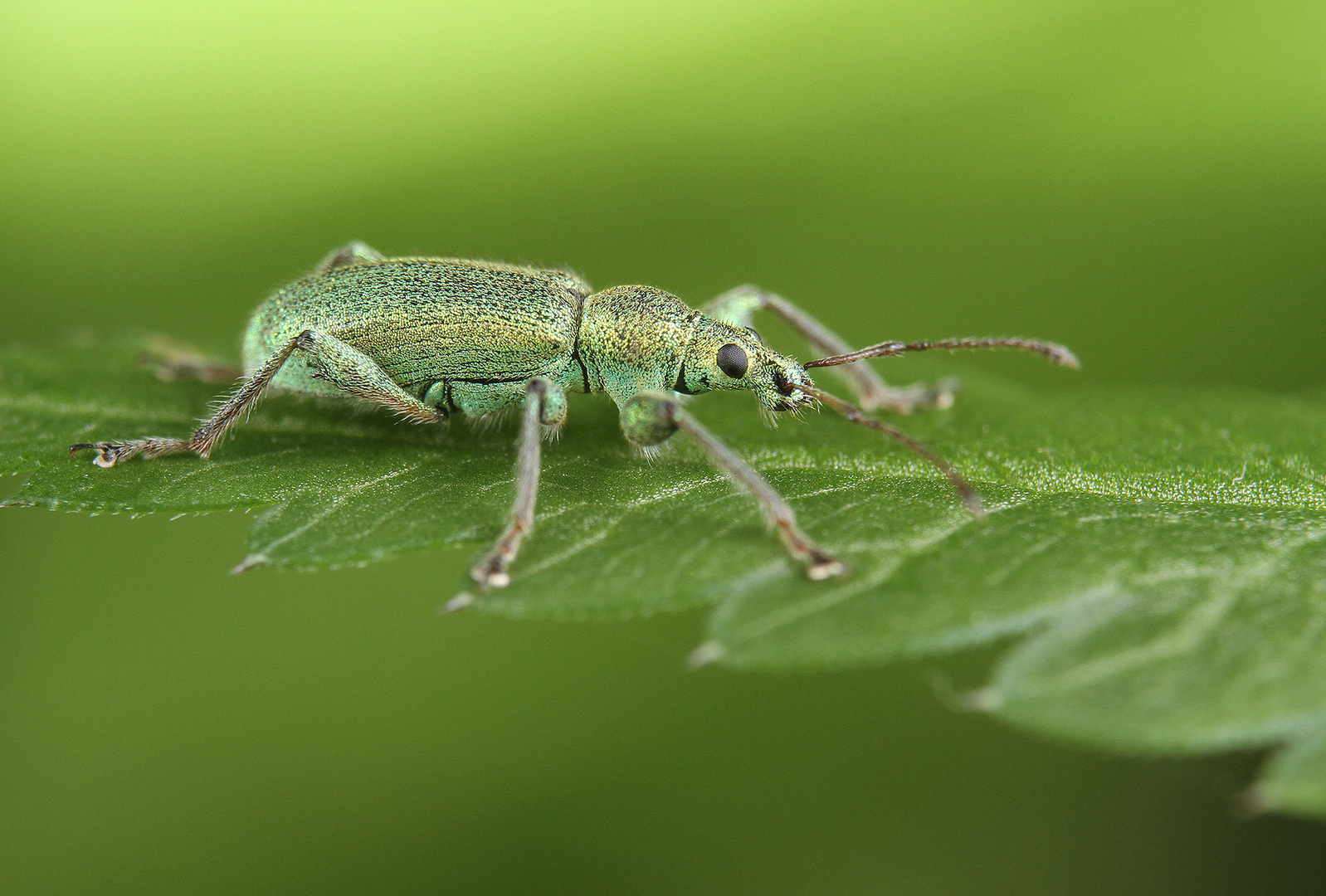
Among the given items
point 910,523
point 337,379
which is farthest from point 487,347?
point 910,523

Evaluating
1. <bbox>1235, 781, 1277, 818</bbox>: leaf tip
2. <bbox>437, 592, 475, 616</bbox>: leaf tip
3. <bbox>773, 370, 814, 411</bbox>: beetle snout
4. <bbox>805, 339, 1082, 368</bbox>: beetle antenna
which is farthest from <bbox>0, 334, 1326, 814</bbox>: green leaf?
<bbox>805, 339, 1082, 368</bbox>: beetle antenna

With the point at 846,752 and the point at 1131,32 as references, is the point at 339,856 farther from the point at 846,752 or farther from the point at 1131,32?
the point at 1131,32

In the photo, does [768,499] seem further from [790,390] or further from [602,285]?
[602,285]

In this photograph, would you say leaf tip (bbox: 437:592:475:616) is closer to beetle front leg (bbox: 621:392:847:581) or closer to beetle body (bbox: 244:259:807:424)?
beetle front leg (bbox: 621:392:847:581)

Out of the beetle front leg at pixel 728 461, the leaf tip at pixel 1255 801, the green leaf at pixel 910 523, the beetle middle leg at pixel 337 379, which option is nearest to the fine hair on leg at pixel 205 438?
the beetle middle leg at pixel 337 379

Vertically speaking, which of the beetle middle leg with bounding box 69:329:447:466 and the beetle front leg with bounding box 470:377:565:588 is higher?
the beetle middle leg with bounding box 69:329:447:466

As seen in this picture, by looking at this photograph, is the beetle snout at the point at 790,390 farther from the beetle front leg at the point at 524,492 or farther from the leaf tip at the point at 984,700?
the leaf tip at the point at 984,700
